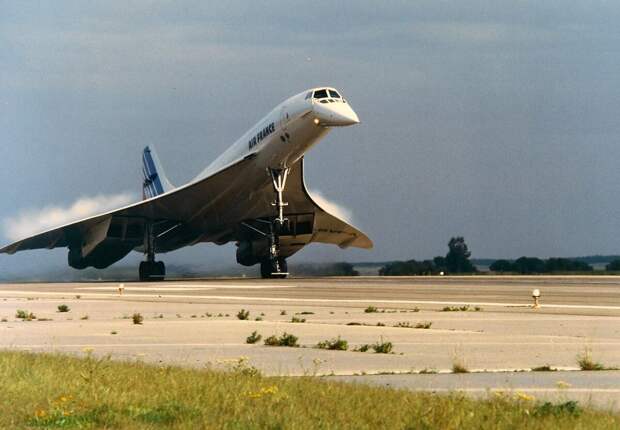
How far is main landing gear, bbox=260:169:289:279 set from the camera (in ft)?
150

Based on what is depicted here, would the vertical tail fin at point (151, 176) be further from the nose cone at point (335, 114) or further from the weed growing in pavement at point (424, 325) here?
the weed growing in pavement at point (424, 325)

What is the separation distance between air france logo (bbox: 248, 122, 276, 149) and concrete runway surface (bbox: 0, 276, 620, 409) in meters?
16.0

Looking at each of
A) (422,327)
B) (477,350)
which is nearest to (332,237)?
(422,327)

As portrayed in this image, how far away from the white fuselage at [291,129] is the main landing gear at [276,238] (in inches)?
22.3

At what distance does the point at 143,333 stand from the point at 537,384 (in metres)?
8.10

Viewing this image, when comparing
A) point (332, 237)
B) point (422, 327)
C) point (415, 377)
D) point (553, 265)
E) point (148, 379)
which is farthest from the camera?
point (553, 265)

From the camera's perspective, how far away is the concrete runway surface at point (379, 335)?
1025cm

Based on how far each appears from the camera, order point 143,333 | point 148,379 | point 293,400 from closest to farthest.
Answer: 1. point 293,400
2. point 148,379
3. point 143,333

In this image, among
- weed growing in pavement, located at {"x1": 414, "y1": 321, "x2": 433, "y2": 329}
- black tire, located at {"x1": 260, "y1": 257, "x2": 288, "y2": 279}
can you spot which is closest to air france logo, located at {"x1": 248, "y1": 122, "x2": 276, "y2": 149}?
black tire, located at {"x1": 260, "y1": 257, "x2": 288, "y2": 279}

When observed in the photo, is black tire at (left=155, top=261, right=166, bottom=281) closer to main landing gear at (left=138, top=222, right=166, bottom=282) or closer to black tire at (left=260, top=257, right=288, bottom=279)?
main landing gear at (left=138, top=222, right=166, bottom=282)

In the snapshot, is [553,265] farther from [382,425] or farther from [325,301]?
[382,425]

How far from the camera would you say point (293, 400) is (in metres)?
8.16

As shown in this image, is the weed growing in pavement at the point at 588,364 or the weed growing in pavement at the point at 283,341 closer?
the weed growing in pavement at the point at 588,364

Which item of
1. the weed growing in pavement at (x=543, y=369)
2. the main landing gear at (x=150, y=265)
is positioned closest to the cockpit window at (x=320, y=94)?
the main landing gear at (x=150, y=265)
